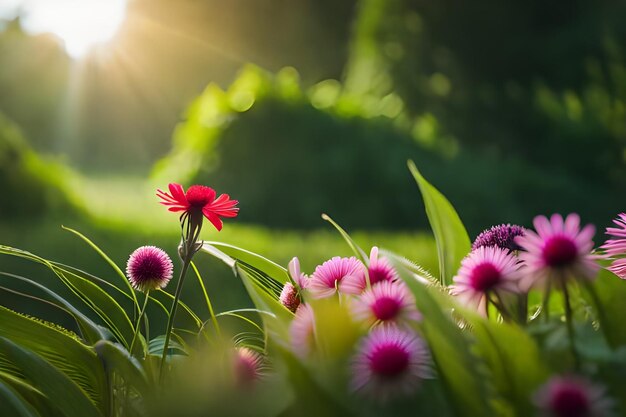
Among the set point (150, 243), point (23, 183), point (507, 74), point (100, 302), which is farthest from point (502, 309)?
point (507, 74)

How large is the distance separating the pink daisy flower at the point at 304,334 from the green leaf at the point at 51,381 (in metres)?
0.15

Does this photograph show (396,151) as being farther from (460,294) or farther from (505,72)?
(460,294)

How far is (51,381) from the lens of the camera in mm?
459

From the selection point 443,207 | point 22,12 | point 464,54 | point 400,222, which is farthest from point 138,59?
point 443,207

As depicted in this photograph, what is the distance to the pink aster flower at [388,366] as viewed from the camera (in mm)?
359

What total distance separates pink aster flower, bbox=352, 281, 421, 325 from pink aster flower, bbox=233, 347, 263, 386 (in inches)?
3.1

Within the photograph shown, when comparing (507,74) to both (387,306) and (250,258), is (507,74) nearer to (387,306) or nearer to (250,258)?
(250,258)

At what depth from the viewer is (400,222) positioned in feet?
16.8

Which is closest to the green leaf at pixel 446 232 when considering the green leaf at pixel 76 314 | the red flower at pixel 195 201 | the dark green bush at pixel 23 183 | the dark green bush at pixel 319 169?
the red flower at pixel 195 201

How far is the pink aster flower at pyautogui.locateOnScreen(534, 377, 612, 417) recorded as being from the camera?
317 mm

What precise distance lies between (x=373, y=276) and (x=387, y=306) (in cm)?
11

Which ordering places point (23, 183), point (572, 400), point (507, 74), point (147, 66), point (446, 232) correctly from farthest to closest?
point (147, 66), point (507, 74), point (23, 183), point (446, 232), point (572, 400)

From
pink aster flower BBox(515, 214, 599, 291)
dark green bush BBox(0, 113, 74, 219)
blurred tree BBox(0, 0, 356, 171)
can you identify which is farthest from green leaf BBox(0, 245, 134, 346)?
blurred tree BBox(0, 0, 356, 171)

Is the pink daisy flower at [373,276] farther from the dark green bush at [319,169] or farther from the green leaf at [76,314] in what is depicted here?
the dark green bush at [319,169]
